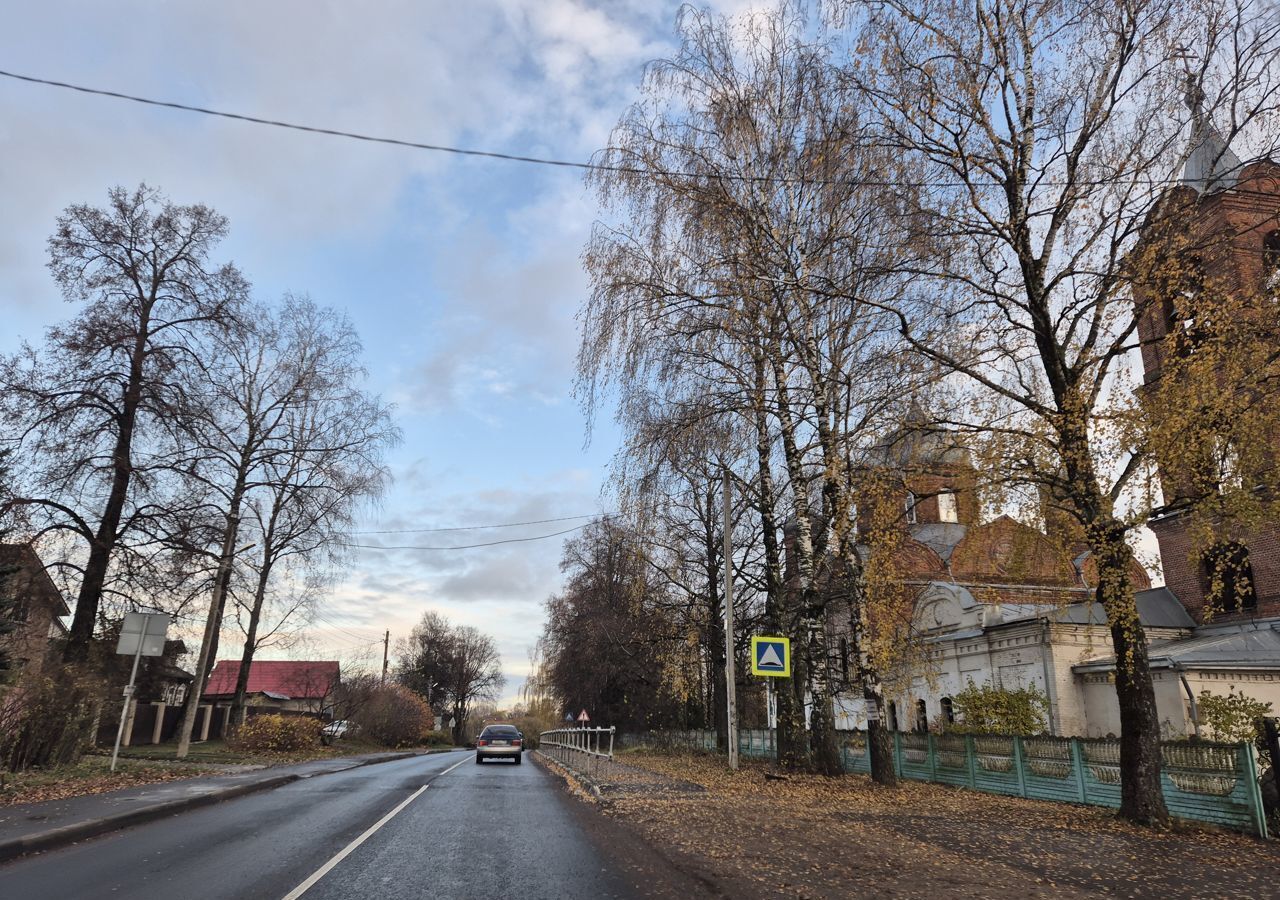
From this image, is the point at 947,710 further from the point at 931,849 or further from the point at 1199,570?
the point at 931,849

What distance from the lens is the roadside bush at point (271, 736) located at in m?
27.4

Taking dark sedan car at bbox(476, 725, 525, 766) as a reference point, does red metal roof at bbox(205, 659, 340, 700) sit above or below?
above

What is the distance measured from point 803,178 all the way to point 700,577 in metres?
19.0

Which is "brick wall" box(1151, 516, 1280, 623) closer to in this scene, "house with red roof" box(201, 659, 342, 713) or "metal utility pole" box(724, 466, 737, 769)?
"metal utility pole" box(724, 466, 737, 769)

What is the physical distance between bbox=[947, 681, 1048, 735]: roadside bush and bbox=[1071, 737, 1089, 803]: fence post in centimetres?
729

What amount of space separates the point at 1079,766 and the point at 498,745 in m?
21.2

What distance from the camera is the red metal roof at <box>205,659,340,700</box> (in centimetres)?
5881

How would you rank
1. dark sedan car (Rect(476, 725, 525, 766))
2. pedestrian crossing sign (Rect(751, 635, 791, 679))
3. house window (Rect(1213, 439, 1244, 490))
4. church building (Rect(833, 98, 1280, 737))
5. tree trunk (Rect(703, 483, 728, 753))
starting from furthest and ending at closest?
tree trunk (Rect(703, 483, 728, 753)) → dark sedan car (Rect(476, 725, 525, 766)) → pedestrian crossing sign (Rect(751, 635, 791, 679)) → church building (Rect(833, 98, 1280, 737)) → house window (Rect(1213, 439, 1244, 490))

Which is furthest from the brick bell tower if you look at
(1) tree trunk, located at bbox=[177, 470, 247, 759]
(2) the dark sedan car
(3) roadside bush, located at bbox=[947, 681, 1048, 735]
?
(2) the dark sedan car

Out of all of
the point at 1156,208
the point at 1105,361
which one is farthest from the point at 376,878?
the point at 1156,208

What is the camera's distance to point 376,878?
22.7 feet

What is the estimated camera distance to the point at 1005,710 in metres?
21.7

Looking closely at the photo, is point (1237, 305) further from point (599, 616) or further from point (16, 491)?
point (599, 616)

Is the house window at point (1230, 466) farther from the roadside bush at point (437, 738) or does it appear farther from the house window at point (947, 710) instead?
the roadside bush at point (437, 738)
